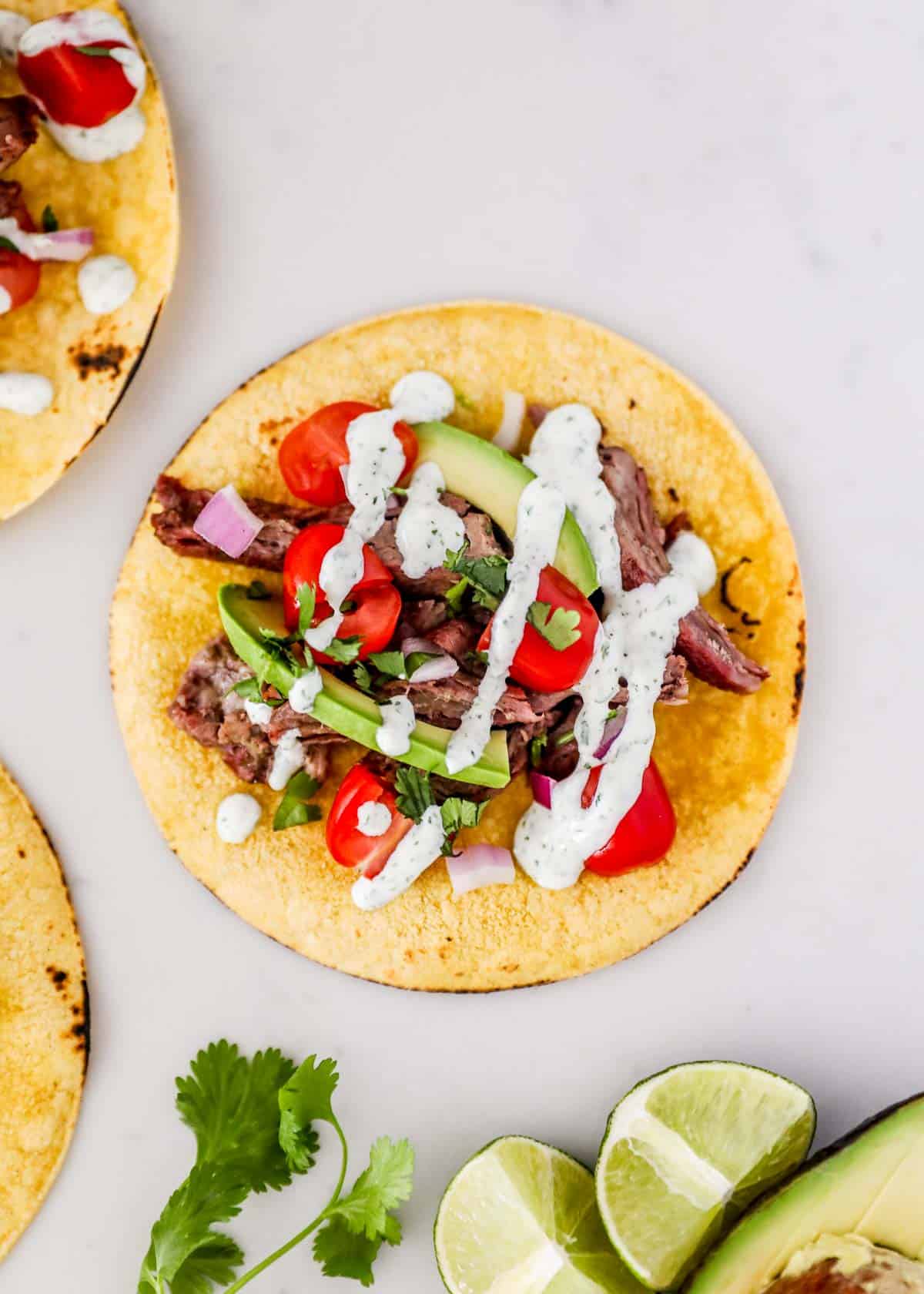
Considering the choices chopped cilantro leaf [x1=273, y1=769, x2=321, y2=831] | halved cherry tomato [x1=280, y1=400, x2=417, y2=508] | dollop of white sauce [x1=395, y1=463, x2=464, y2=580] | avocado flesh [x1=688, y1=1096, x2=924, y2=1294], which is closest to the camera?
avocado flesh [x1=688, y1=1096, x2=924, y2=1294]

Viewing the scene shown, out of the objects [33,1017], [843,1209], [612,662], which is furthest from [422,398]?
[843,1209]

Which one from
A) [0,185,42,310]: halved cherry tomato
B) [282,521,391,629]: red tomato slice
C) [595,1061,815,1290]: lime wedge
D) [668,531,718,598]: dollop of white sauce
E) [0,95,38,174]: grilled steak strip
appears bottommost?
[595,1061,815,1290]: lime wedge

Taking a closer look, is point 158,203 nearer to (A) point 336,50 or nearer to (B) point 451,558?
(A) point 336,50

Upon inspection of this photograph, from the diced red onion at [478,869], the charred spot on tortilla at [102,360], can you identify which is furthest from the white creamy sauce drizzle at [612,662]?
the charred spot on tortilla at [102,360]

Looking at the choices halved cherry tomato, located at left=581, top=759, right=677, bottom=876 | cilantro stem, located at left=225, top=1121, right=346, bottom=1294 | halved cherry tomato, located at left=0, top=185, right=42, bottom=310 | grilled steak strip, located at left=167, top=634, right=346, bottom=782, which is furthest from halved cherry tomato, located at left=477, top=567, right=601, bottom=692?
halved cherry tomato, located at left=0, top=185, right=42, bottom=310

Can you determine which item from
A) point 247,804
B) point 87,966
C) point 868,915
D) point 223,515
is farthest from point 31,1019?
point 868,915

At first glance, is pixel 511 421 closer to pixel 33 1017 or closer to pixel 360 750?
pixel 360 750

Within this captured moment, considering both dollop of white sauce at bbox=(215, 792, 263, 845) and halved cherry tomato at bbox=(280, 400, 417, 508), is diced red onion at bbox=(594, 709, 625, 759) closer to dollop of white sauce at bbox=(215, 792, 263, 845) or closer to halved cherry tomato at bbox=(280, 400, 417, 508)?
halved cherry tomato at bbox=(280, 400, 417, 508)

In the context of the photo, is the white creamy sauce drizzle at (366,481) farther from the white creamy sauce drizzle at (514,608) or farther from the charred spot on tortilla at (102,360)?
the charred spot on tortilla at (102,360)
